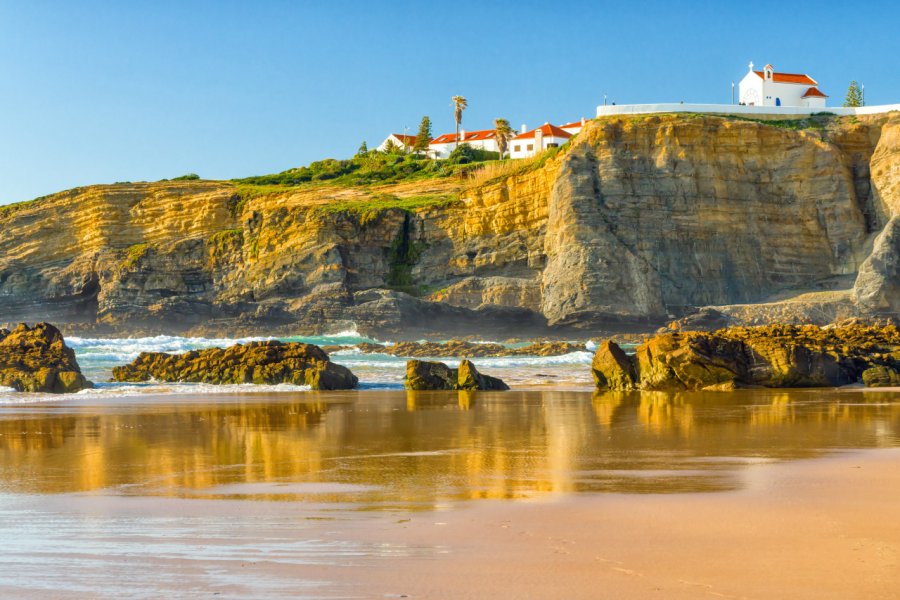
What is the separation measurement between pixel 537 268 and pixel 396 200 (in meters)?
13.8

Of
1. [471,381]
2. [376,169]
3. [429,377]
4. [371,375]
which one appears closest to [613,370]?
[471,381]

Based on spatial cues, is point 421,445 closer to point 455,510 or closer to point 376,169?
point 455,510

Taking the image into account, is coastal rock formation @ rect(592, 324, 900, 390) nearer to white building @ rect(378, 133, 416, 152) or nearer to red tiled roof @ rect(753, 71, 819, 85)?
red tiled roof @ rect(753, 71, 819, 85)

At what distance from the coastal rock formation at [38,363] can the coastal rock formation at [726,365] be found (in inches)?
393

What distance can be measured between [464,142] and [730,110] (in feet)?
107

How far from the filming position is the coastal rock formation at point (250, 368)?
19469mm

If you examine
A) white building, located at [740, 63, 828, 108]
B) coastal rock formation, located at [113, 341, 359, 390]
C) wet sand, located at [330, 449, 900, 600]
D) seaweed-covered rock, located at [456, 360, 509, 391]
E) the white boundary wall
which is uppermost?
white building, located at [740, 63, 828, 108]

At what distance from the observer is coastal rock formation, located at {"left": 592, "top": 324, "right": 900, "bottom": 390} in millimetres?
17172

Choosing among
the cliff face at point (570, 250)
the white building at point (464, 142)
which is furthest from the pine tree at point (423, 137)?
the cliff face at point (570, 250)

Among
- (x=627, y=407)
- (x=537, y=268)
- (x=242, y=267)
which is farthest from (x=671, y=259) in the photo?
(x=627, y=407)

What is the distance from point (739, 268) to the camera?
5281 cm

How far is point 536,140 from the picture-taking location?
254 ft

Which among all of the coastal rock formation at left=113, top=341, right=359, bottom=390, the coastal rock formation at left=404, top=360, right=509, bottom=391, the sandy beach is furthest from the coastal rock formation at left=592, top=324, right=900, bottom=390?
the sandy beach

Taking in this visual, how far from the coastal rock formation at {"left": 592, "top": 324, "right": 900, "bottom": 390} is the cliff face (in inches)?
1215
